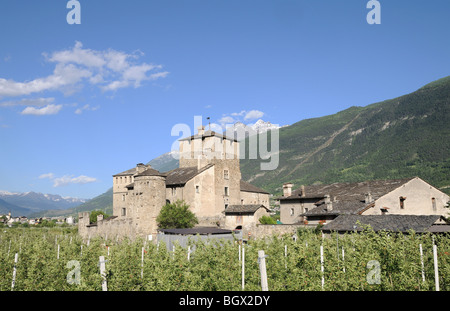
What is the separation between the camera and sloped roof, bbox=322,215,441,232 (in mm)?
28047

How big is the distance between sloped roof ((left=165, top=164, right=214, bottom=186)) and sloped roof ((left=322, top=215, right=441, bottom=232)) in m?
23.6

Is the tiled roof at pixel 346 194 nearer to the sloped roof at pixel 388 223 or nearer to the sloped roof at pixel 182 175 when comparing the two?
the sloped roof at pixel 388 223

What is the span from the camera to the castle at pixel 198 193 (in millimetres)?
47875

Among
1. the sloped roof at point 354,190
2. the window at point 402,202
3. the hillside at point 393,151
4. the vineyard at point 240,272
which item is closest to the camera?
the vineyard at point 240,272

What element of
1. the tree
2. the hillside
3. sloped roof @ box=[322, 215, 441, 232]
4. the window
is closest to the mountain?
the hillside

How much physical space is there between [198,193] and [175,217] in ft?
20.4

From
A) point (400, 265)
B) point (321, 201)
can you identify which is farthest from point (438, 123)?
point (400, 265)

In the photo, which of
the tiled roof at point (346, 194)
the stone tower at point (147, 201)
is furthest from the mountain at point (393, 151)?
the stone tower at point (147, 201)

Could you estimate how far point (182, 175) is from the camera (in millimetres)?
53594

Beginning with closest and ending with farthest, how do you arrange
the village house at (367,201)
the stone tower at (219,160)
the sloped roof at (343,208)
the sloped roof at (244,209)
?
the sloped roof at (343,208), the village house at (367,201), the sloped roof at (244,209), the stone tower at (219,160)

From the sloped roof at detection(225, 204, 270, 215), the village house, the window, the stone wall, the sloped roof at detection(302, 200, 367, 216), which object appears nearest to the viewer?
the sloped roof at detection(302, 200, 367, 216)

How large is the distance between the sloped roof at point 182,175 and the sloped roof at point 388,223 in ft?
77.5

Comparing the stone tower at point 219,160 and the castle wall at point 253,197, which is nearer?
the stone tower at point 219,160

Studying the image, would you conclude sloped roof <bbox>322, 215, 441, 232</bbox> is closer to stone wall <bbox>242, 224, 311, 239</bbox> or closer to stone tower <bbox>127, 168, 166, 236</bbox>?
stone wall <bbox>242, 224, 311, 239</bbox>
